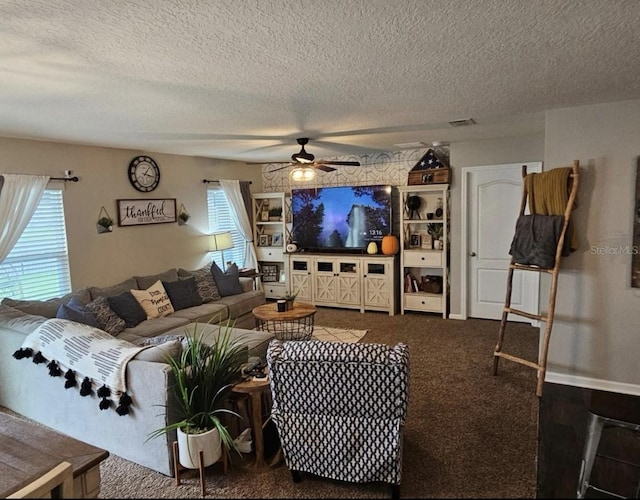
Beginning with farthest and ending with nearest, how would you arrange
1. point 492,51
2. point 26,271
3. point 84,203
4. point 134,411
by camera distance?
point 84,203 < point 26,271 < point 134,411 < point 492,51

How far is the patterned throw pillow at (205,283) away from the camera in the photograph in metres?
5.18

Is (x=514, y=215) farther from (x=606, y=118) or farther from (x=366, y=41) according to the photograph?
(x=366, y=41)

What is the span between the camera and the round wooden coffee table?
4.24m

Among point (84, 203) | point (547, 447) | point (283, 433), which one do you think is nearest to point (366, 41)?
point (283, 433)

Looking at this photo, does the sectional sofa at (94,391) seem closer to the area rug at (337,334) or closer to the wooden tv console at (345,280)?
the area rug at (337,334)

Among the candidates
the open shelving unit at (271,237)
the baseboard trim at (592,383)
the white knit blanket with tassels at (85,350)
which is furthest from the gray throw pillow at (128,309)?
the baseboard trim at (592,383)

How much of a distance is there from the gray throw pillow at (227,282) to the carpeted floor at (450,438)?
92.3 inches

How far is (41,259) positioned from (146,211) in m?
1.34

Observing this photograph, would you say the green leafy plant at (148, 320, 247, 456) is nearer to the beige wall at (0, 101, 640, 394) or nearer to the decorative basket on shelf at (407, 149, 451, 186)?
the beige wall at (0, 101, 640, 394)

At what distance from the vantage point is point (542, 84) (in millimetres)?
2715

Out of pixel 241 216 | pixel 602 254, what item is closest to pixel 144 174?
pixel 241 216

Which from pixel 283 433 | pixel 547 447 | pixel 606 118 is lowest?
pixel 547 447

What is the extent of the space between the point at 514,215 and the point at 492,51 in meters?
3.58

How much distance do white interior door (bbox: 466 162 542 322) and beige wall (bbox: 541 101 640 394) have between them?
1.69m
